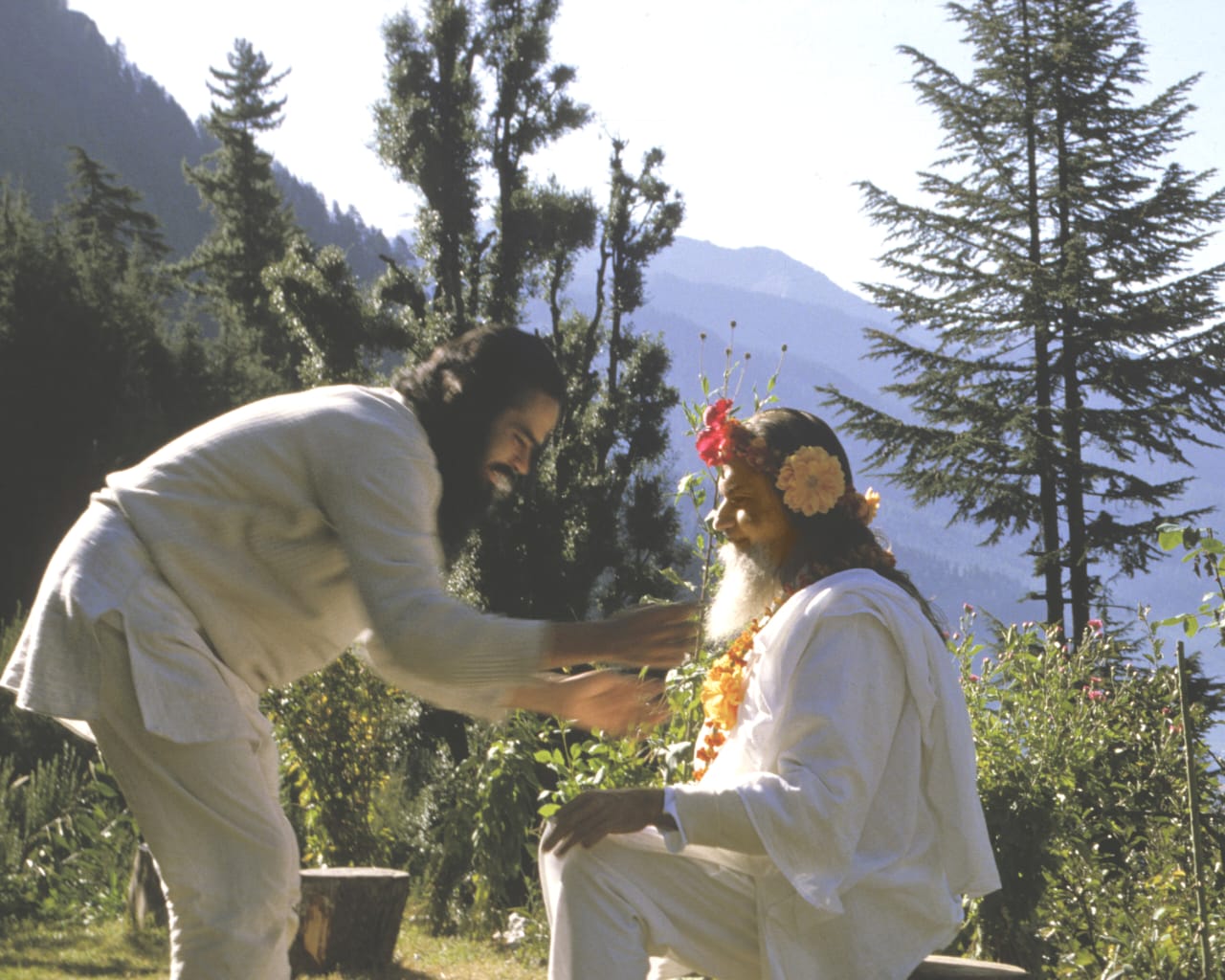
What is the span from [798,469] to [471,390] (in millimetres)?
669

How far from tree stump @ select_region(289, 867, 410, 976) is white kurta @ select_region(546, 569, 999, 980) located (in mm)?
3011

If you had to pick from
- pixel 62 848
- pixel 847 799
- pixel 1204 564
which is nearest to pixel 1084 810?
pixel 1204 564

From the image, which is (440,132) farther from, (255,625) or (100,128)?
(100,128)

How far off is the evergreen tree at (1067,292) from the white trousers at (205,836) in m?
23.7

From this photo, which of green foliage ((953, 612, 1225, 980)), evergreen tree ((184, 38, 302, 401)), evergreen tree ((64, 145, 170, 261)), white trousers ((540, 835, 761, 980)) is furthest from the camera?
evergreen tree ((64, 145, 170, 261))

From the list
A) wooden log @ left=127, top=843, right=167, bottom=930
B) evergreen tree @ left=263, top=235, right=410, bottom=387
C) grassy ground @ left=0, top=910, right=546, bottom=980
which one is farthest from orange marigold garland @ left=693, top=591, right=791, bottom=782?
evergreen tree @ left=263, top=235, right=410, bottom=387

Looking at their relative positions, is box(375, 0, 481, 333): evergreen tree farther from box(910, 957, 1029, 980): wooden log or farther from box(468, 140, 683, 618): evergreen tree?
box(910, 957, 1029, 980): wooden log

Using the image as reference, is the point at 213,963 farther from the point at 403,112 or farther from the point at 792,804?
the point at 403,112

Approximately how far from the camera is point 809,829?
220 cm

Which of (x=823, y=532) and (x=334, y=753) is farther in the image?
(x=334, y=753)

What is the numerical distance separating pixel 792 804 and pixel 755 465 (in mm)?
719

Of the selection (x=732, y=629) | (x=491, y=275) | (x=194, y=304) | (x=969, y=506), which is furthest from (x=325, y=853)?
(x=194, y=304)

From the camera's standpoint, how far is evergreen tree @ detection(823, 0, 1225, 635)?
2475 cm

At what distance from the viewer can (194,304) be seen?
36250mm
